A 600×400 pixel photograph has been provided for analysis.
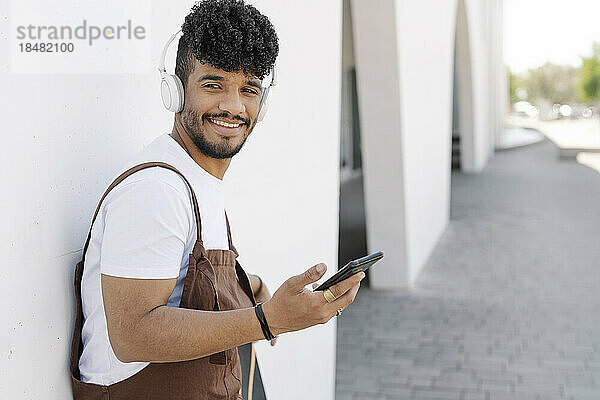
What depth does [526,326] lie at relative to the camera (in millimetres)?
6398

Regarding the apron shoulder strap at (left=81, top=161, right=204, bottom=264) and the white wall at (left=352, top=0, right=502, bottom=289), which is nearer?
the apron shoulder strap at (left=81, top=161, right=204, bottom=264)

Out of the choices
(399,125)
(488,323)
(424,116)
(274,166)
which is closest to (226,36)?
(274,166)

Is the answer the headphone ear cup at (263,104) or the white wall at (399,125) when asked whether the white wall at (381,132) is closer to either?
the white wall at (399,125)

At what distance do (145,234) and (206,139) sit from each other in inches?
13.7

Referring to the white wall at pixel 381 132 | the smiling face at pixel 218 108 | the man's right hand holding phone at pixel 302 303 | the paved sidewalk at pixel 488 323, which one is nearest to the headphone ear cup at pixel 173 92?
the smiling face at pixel 218 108

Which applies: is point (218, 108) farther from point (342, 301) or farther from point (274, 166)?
point (274, 166)

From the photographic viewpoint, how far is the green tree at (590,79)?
226 feet

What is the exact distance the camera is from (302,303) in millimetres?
1650

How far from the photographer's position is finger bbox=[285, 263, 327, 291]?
160cm

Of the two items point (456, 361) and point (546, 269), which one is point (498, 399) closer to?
point (456, 361)

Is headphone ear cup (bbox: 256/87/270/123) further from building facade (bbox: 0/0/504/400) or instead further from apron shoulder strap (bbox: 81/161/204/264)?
building facade (bbox: 0/0/504/400)

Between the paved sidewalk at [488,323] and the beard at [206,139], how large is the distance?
10.8ft

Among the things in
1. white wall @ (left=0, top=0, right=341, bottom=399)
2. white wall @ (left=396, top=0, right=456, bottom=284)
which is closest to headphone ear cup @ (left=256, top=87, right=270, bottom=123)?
white wall @ (left=0, top=0, right=341, bottom=399)

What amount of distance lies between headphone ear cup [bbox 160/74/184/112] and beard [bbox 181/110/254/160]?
1.3 inches
